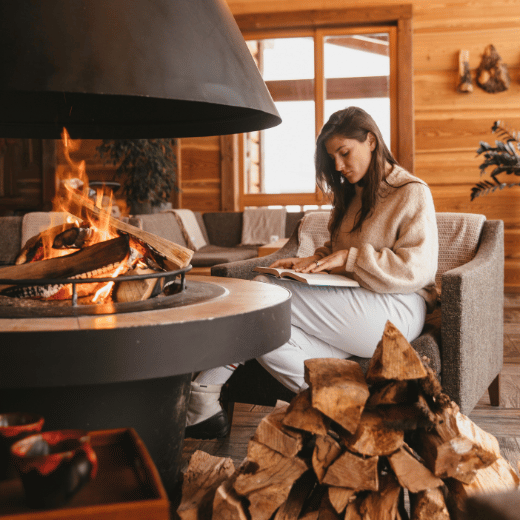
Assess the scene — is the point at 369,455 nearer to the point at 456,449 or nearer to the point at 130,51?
the point at 456,449

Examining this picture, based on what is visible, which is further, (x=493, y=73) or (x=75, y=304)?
(x=493, y=73)

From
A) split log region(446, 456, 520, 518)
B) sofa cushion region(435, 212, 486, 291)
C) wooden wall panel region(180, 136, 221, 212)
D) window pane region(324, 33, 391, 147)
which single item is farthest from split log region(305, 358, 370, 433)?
wooden wall panel region(180, 136, 221, 212)

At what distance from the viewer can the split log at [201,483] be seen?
1237 mm

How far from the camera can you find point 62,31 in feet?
4.00

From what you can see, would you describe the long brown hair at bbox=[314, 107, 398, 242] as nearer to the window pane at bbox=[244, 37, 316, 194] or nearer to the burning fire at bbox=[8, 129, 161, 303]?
the burning fire at bbox=[8, 129, 161, 303]

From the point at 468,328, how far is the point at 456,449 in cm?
62

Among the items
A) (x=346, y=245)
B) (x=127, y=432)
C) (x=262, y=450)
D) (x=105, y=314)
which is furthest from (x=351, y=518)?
(x=346, y=245)

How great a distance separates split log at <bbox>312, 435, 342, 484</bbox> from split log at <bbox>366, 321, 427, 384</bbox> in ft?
0.54

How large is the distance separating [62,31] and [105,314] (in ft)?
2.07

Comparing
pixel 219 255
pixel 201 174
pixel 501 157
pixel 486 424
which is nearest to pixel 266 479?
pixel 486 424

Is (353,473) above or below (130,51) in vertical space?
below

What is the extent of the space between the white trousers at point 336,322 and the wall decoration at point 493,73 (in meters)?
3.86

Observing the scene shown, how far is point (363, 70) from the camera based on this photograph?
528 centimetres

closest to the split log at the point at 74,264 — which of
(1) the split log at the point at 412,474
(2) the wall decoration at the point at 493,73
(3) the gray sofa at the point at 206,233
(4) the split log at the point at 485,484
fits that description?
(1) the split log at the point at 412,474
